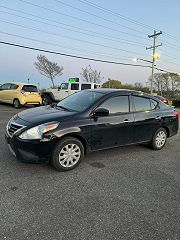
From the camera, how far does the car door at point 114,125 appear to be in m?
4.25

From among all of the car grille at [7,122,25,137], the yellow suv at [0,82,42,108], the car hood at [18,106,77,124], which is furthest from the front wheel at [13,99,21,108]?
the car grille at [7,122,25,137]

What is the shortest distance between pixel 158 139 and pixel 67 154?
2.71 metres

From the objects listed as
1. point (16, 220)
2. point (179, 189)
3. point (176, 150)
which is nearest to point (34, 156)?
point (16, 220)

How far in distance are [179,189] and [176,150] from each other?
2.41 metres

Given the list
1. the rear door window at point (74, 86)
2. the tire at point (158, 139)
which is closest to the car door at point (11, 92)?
the rear door window at point (74, 86)

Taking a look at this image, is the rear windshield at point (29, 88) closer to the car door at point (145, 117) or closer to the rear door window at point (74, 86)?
the rear door window at point (74, 86)

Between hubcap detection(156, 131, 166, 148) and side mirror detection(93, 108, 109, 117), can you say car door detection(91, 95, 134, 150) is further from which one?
hubcap detection(156, 131, 166, 148)

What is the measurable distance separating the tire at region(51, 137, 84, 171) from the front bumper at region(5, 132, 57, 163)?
→ 12 cm

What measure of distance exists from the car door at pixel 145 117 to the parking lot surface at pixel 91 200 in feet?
2.38

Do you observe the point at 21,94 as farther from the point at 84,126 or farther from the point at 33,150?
the point at 33,150

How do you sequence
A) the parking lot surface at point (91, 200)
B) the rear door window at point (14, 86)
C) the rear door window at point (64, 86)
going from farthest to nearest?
the rear door window at point (64, 86), the rear door window at point (14, 86), the parking lot surface at point (91, 200)

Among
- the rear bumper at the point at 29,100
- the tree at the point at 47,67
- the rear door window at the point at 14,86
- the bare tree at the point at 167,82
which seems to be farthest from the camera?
the bare tree at the point at 167,82

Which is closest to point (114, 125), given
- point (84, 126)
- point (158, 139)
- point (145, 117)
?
point (84, 126)

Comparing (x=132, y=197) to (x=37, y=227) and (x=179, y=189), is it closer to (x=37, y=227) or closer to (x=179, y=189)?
(x=179, y=189)
